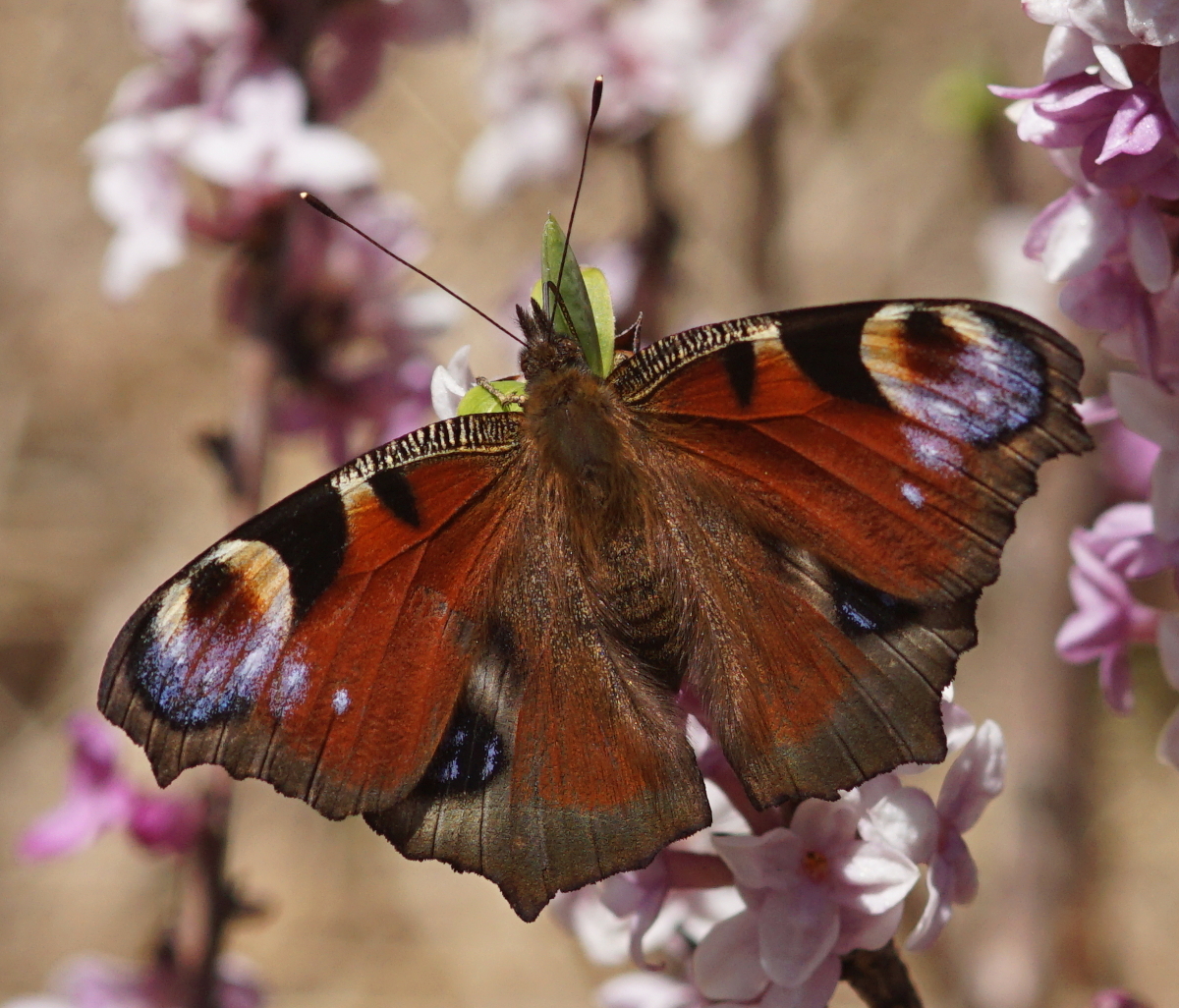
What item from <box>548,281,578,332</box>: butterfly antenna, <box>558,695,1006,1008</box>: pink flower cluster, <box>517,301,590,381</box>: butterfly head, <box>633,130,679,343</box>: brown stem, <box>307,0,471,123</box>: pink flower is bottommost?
<box>558,695,1006,1008</box>: pink flower cluster

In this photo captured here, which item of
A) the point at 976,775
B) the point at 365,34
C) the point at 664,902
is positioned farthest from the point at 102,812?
the point at 976,775

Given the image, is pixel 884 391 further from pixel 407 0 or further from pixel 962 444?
pixel 407 0

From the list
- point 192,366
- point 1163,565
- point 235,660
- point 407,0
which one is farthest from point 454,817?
point 192,366

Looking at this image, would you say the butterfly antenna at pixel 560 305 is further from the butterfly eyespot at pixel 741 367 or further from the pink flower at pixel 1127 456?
the pink flower at pixel 1127 456

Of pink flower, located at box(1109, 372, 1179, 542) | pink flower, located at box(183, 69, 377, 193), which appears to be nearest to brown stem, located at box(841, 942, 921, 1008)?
pink flower, located at box(1109, 372, 1179, 542)

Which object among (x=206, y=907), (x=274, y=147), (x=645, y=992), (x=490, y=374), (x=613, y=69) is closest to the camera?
(x=645, y=992)

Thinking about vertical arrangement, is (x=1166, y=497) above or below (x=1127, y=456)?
below

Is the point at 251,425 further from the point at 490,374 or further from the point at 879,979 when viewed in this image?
the point at 490,374

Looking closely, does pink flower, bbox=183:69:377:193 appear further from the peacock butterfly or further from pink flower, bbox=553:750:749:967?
pink flower, bbox=553:750:749:967
